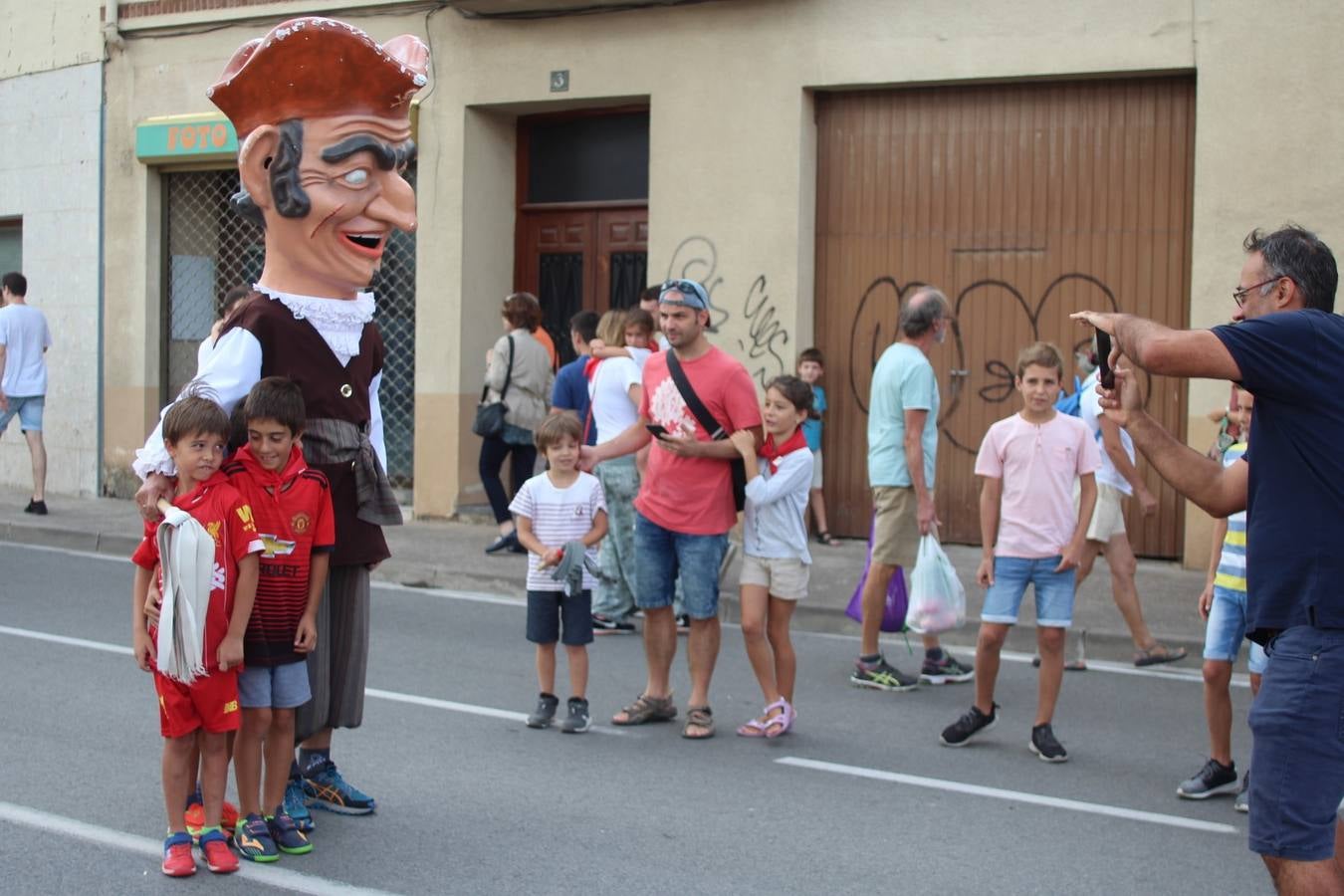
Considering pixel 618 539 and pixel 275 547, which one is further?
pixel 618 539

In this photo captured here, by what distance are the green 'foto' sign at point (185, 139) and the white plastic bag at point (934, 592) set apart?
9473mm

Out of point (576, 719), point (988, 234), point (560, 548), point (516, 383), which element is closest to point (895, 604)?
point (576, 719)

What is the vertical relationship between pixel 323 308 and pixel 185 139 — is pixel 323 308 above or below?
below

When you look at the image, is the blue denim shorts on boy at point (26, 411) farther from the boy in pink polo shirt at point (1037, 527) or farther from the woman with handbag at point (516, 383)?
the boy in pink polo shirt at point (1037, 527)

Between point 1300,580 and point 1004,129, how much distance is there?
8.93m

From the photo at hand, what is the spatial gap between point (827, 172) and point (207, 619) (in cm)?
904

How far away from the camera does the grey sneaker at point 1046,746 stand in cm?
670

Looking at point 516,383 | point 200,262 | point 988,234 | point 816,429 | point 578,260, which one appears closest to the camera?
point 516,383

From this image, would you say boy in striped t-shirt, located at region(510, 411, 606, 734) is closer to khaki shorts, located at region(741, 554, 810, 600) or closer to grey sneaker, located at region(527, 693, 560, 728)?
grey sneaker, located at region(527, 693, 560, 728)

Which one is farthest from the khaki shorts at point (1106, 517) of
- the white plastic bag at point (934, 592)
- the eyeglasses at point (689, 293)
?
the eyeglasses at point (689, 293)

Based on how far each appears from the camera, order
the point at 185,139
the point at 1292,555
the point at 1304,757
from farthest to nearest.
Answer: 1. the point at 185,139
2. the point at 1292,555
3. the point at 1304,757

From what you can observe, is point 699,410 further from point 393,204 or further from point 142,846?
point 142,846

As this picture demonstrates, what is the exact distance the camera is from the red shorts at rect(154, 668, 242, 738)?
4.77 metres

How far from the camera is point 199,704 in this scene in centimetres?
479
